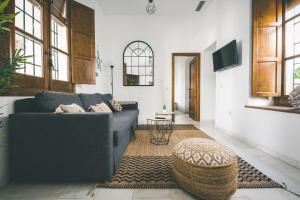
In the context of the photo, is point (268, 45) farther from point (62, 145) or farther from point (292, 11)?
point (62, 145)

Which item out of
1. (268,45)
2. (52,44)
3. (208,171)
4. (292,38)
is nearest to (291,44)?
(292,38)

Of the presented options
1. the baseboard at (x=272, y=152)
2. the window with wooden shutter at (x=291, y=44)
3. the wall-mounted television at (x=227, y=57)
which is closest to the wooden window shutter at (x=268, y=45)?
the window with wooden shutter at (x=291, y=44)

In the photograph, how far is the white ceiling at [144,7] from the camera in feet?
15.6

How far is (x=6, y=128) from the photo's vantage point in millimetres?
1679

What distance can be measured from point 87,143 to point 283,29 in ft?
11.5

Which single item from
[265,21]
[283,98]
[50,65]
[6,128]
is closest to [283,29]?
[265,21]

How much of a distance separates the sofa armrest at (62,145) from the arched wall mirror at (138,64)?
4.09 meters

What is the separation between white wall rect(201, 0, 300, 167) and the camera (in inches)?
86.1

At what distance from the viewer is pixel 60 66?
10.2 feet

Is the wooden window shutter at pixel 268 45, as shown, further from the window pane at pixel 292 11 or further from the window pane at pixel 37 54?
the window pane at pixel 37 54

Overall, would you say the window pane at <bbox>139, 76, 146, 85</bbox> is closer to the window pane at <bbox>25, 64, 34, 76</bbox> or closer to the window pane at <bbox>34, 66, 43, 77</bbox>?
the window pane at <bbox>34, 66, 43, 77</bbox>

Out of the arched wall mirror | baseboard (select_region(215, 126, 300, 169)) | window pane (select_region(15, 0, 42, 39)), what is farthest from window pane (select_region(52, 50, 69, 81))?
baseboard (select_region(215, 126, 300, 169))

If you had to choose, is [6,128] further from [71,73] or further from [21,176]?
[71,73]

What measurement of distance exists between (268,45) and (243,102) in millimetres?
1071
